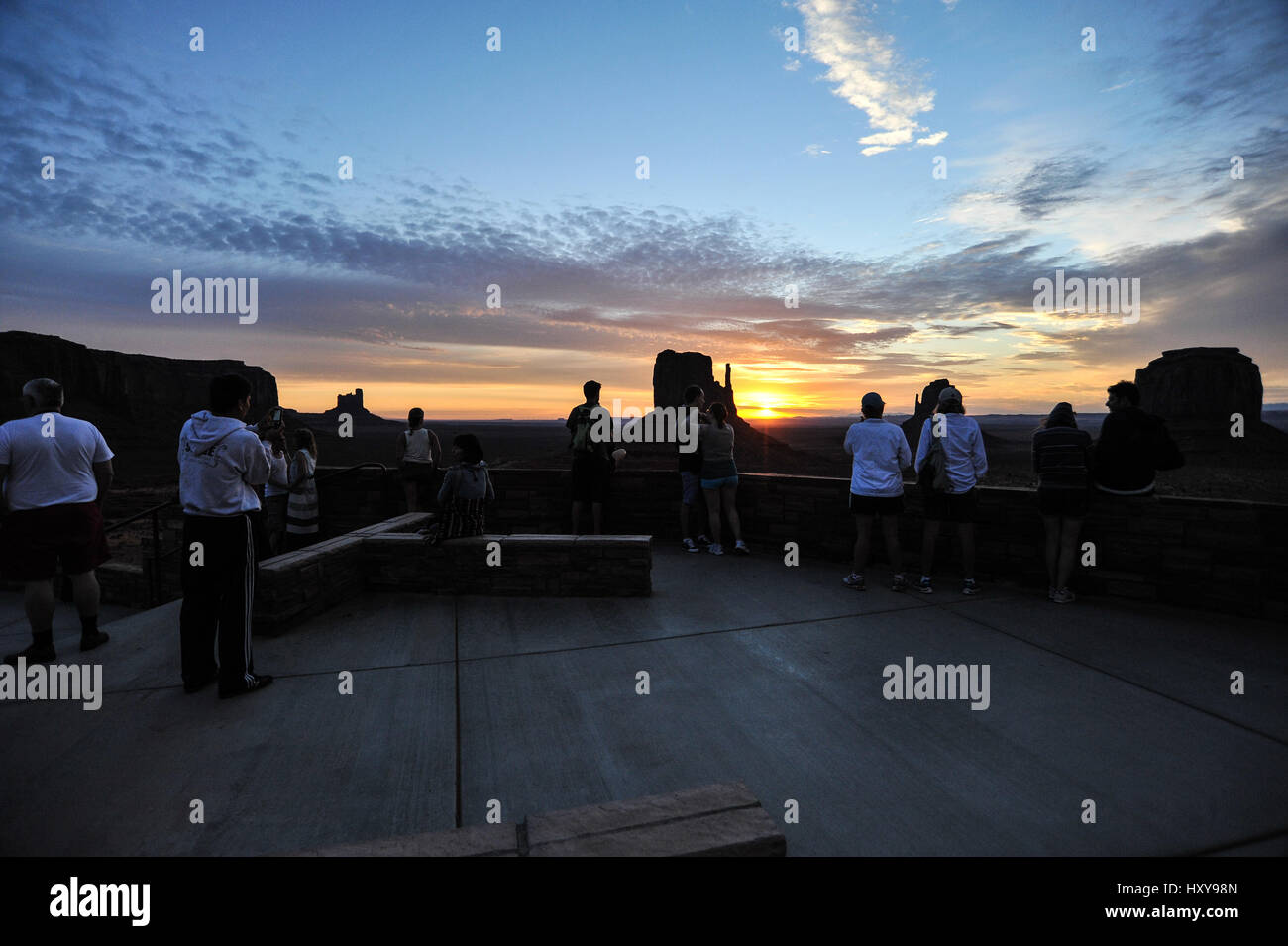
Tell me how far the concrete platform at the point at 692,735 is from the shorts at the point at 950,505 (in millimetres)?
922

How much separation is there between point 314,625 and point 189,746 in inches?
75.3

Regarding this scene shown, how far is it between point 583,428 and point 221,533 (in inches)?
160

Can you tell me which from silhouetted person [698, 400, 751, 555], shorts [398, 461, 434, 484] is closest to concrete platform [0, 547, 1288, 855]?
silhouetted person [698, 400, 751, 555]

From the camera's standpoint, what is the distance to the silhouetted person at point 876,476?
588 cm

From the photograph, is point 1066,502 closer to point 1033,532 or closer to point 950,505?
point 1033,532

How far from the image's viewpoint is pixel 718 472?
741cm

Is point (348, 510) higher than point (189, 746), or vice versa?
point (348, 510)

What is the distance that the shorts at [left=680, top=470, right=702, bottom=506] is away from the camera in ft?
25.6

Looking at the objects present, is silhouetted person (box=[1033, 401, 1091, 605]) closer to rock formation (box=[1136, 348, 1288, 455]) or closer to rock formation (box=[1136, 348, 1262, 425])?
rock formation (box=[1136, 348, 1288, 455])

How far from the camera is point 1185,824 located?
2.56m

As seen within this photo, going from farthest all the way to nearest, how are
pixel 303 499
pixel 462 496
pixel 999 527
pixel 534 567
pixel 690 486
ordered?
pixel 690 486, pixel 303 499, pixel 999 527, pixel 462 496, pixel 534 567

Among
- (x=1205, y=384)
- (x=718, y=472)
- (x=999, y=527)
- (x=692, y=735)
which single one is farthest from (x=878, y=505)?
(x=1205, y=384)
